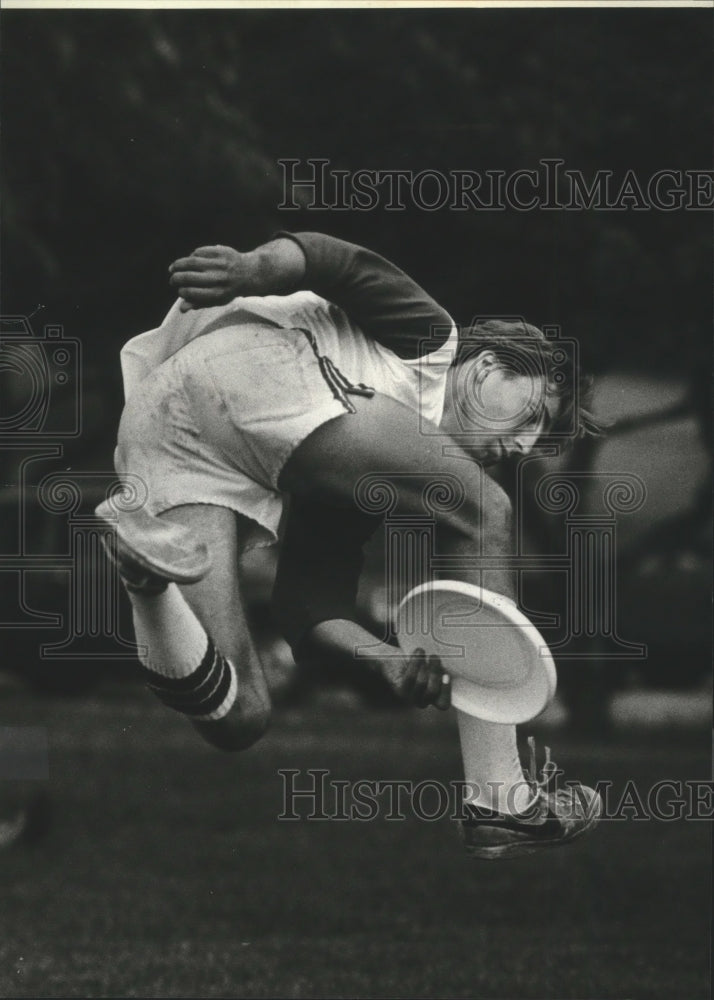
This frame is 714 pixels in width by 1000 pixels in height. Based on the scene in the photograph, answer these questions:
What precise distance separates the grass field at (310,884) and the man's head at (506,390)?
0.76 m

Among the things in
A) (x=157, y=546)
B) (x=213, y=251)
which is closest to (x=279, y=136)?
(x=213, y=251)

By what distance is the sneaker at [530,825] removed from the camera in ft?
10.1

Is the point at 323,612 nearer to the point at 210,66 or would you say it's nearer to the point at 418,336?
the point at 418,336

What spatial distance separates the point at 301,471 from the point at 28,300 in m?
0.71

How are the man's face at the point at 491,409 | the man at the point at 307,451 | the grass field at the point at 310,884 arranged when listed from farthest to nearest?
the grass field at the point at 310,884 → the man's face at the point at 491,409 → the man at the point at 307,451

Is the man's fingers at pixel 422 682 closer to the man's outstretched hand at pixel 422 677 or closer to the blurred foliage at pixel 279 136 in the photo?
the man's outstretched hand at pixel 422 677

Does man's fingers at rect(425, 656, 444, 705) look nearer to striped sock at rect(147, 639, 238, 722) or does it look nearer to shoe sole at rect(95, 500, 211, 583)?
striped sock at rect(147, 639, 238, 722)

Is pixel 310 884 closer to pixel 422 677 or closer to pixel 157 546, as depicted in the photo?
pixel 422 677

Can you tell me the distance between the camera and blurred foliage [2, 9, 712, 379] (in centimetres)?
320

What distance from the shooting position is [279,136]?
3258mm

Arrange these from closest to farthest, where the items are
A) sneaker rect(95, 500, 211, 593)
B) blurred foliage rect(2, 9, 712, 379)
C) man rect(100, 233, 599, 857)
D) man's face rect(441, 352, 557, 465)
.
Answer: sneaker rect(95, 500, 211, 593), man rect(100, 233, 599, 857), man's face rect(441, 352, 557, 465), blurred foliage rect(2, 9, 712, 379)

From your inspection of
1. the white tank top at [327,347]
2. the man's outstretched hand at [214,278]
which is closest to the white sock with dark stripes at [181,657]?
the white tank top at [327,347]

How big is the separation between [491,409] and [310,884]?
7.36 ft

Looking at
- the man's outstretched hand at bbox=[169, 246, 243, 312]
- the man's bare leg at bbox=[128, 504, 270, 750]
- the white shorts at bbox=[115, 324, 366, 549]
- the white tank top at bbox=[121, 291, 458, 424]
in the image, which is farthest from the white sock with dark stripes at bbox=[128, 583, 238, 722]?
the man's outstretched hand at bbox=[169, 246, 243, 312]
